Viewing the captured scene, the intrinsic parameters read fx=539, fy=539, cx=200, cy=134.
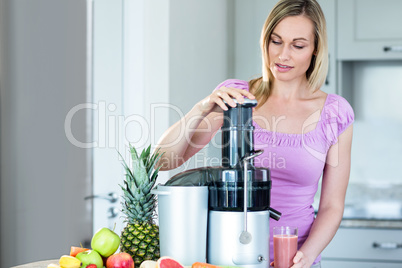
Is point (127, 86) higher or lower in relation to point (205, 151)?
higher

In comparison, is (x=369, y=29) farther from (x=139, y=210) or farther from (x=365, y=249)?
(x=139, y=210)

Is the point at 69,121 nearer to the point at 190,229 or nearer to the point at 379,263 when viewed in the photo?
the point at 190,229

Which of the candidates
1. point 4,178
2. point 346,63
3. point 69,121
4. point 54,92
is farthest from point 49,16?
point 346,63

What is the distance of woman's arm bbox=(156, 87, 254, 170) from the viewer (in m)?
1.23

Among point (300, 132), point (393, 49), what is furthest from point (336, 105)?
point (393, 49)

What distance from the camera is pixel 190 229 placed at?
45.9 inches

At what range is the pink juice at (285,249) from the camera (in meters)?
1.24

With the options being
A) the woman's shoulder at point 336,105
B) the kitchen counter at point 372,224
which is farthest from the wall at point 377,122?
the woman's shoulder at point 336,105

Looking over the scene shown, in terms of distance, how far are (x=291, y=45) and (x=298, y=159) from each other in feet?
1.11

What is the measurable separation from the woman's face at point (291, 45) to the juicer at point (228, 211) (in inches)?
17.5

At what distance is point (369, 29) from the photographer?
10.3 feet

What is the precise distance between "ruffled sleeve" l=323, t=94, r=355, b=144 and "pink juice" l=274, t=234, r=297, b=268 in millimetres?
455

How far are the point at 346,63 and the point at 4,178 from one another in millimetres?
2373

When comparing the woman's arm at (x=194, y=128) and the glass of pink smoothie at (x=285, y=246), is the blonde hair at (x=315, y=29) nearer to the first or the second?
the woman's arm at (x=194, y=128)
